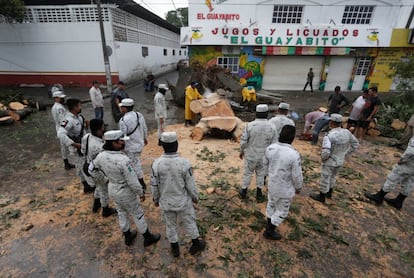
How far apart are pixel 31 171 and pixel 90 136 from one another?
3.11 metres

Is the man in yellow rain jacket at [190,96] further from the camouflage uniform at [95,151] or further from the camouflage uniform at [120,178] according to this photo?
the camouflage uniform at [120,178]

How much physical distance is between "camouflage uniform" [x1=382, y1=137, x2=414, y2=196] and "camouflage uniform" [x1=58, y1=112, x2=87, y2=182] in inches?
225

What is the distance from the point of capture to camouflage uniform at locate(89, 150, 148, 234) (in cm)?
268

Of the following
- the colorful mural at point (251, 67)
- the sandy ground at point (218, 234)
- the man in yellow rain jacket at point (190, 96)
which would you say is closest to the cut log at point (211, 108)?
the man in yellow rain jacket at point (190, 96)

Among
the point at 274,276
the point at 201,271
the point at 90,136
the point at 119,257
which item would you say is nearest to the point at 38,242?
the point at 119,257

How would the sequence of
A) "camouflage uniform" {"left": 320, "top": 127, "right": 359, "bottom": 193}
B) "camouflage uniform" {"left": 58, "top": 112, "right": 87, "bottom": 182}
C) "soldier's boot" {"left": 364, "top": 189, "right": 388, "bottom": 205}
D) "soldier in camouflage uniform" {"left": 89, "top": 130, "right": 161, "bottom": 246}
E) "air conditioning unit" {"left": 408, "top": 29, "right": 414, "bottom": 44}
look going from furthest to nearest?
"air conditioning unit" {"left": 408, "top": 29, "right": 414, "bottom": 44} < "soldier's boot" {"left": 364, "top": 189, "right": 388, "bottom": 205} < "camouflage uniform" {"left": 58, "top": 112, "right": 87, "bottom": 182} < "camouflage uniform" {"left": 320, "top": 127, "right": 359, "bottom": 193} < "soldier in camouflage uniform" {"left": 89, "top": 130, "right": 161, "bottom": 246}

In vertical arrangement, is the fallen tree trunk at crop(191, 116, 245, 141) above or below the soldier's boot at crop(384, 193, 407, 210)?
above

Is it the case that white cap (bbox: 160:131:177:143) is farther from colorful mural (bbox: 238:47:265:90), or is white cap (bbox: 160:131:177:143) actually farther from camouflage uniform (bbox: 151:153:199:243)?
colorful mural (bbox: 238:47:265:90)

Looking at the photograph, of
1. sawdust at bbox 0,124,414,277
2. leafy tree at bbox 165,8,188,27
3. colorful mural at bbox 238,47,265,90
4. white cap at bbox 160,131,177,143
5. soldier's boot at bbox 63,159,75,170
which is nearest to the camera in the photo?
white cap at bbox 160,131,177,143

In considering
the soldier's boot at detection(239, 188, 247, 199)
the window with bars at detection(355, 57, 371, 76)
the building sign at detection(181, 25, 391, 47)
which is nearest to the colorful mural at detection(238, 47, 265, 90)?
the building sign at detection(181, 25, 391, 47)

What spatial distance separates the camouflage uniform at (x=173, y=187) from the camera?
2533 mm

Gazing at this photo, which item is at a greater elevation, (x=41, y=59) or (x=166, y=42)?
(x=166, y=42)

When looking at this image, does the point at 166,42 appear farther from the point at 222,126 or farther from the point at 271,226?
the point at 271,226

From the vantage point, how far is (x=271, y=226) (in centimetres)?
320
